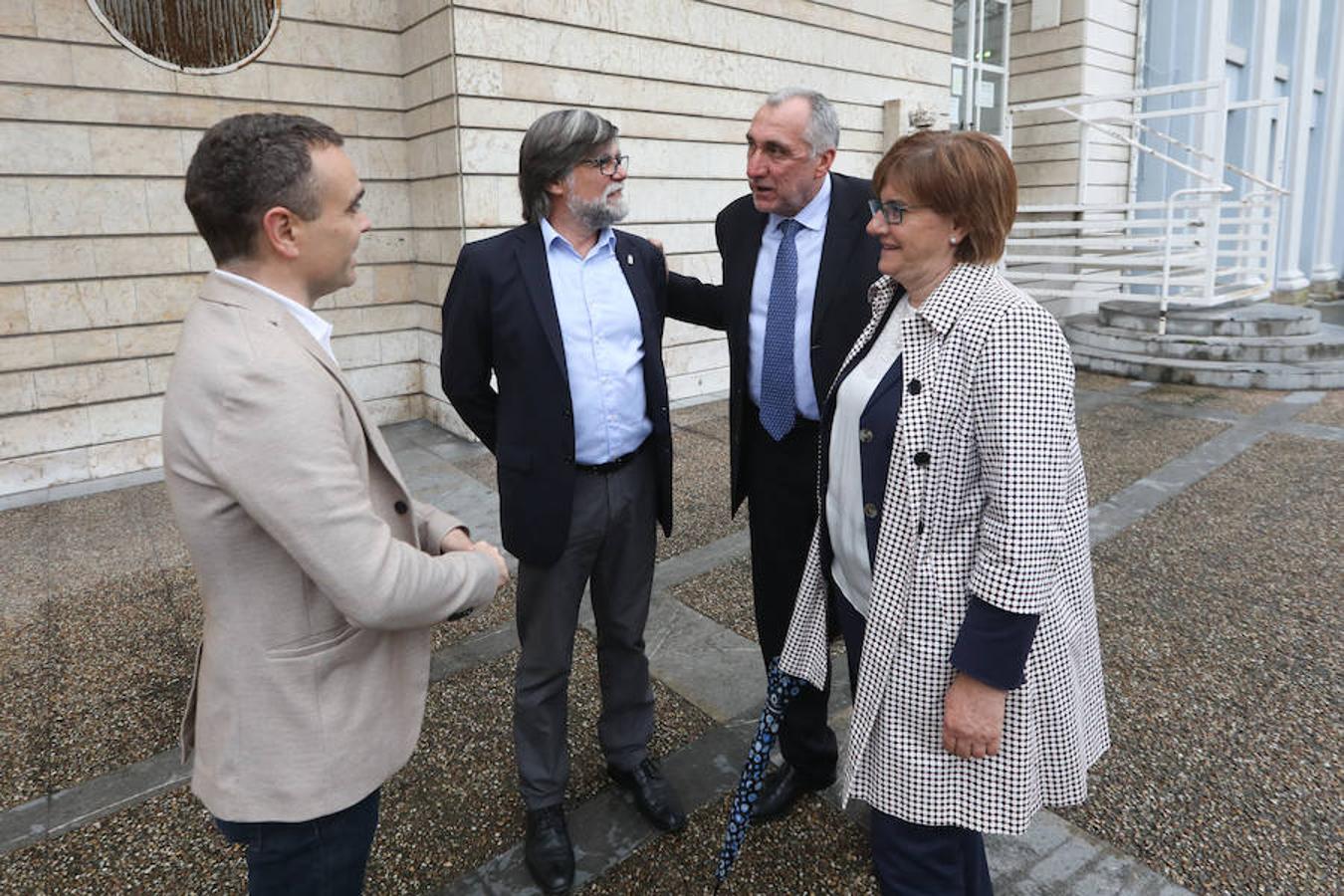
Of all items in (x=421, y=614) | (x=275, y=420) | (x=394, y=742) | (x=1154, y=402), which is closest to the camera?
(x=275, y=420)

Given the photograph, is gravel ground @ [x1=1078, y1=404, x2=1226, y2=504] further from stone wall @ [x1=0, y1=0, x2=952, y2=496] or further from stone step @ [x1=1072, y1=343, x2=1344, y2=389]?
stone wall @ [x1=0, y1=0, x2=952, y2=496]

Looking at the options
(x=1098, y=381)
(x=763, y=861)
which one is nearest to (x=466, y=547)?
(x=763, y=861)

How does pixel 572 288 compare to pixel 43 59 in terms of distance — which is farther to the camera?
pixel 43 59

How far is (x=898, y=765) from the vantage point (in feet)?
5.63

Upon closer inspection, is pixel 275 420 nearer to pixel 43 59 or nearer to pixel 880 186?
pixel 880 186

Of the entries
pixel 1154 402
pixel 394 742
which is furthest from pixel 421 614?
pixel 1154 402

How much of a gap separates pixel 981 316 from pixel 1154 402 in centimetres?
763

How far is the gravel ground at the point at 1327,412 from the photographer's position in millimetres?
7262

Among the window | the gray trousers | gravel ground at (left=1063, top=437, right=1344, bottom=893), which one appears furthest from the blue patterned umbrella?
the window

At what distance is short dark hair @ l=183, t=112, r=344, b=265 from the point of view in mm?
1334

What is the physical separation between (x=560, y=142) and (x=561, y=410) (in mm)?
705

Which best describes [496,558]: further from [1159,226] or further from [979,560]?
[1159,226]

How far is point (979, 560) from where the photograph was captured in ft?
5.21

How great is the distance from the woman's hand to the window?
40.6ft
